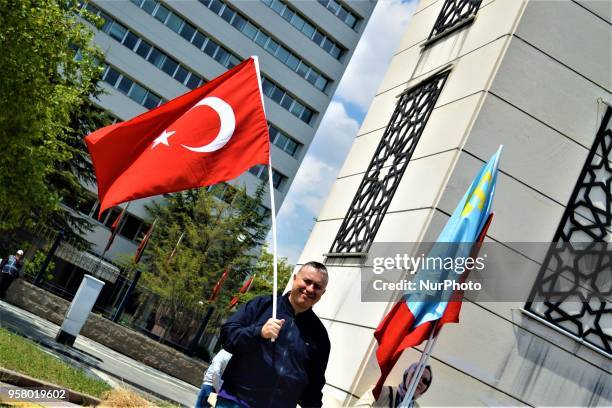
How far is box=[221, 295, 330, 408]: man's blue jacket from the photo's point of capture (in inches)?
201

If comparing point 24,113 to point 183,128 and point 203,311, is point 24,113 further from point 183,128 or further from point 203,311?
point 203,311

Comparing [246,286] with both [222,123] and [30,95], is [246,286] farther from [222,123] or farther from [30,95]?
[222,123]

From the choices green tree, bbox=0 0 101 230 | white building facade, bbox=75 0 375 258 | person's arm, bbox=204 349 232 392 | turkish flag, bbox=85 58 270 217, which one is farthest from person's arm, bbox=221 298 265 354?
white building facade, bbox=75 0 375 258

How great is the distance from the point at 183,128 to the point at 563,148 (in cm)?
508

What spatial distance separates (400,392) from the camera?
8.67 metres

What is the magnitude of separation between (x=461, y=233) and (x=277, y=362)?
3.76 meters

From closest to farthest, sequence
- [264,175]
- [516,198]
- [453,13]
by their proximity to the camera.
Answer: [516,198] < [453,13] < [264,175]

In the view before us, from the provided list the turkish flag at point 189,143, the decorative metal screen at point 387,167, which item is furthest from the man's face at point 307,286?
the decorative metal screen at point 387,167

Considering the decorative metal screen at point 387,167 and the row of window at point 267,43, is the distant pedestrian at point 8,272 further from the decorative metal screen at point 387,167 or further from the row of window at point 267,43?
the row of window at point 267,43

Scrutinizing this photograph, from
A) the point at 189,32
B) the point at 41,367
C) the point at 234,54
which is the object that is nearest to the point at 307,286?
the point at 41,367

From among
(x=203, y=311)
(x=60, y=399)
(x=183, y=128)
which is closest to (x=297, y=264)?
(x=60, y=399)

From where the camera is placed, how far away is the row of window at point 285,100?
55438mm

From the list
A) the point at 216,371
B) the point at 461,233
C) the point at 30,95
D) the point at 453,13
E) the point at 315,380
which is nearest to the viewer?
the point at 315,380

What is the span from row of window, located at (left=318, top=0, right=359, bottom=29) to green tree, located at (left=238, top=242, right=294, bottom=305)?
57.3ft
